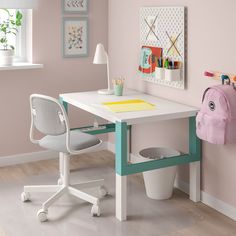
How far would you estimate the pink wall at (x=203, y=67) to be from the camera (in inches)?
121

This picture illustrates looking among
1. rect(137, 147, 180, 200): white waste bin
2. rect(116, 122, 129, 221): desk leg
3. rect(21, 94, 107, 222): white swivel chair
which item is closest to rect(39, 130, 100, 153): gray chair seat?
rect(21, 94, 107, 222): white swivel chair

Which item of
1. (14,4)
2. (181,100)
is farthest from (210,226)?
(14,4)

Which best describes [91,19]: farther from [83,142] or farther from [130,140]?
[83,142]

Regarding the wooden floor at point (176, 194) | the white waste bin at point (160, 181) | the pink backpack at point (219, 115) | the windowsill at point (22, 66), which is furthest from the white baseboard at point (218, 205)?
the windowsill at point (22, 66)

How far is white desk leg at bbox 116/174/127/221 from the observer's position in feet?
10.2

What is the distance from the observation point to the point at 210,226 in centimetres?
307

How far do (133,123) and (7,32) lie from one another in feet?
5.66

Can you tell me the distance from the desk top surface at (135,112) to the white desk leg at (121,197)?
37 cm

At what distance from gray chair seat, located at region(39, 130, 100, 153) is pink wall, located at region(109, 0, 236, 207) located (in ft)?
2.41

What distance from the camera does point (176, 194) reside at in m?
3.60

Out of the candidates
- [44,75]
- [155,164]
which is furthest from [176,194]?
[44,75]

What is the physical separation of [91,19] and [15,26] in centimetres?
69

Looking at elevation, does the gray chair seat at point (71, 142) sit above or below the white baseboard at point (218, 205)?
above

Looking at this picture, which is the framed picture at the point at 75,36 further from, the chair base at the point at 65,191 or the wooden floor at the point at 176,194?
the chair base at the point at 65,191
